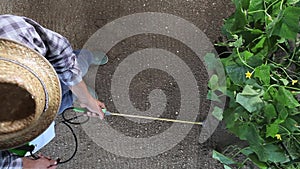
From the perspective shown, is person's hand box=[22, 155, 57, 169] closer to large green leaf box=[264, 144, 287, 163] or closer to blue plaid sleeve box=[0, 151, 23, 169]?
blue plaid sleeve box=[0, 151, 23, 169]

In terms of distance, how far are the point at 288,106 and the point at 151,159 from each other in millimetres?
671

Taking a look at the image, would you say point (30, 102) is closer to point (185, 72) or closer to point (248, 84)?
point (248, 84)

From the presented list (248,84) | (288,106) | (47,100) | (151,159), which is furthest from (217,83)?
(47,100)

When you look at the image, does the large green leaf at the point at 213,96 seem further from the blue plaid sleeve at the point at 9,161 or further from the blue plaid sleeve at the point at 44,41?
the blue plaid sleeve at the point at 9,161

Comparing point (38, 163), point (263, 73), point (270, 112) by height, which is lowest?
point (38, 163)

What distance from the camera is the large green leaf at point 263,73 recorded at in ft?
4.01

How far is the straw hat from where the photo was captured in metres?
0.91

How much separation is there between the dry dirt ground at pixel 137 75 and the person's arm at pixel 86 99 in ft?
0.38

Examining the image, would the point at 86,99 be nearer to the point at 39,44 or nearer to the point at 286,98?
the point at 39,44

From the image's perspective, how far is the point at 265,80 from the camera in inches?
48.9

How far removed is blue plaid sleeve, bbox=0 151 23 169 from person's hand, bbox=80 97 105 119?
1.20 ft

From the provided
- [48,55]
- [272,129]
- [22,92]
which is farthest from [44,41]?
[272,129]

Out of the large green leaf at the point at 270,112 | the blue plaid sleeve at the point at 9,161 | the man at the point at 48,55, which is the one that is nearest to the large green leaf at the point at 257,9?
the large green leaf at the point at 270,112

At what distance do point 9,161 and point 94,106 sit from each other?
1.52 ft
